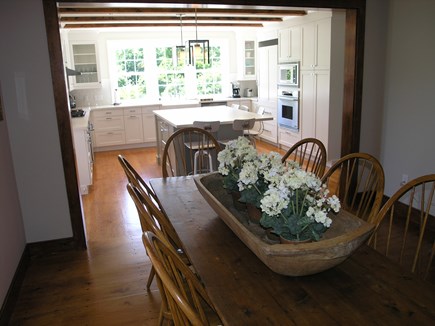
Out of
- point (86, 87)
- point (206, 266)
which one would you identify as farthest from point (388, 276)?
point (86, 87)

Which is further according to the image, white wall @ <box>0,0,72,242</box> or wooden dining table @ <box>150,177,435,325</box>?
white wall @ <box>0,0,72,242</box>

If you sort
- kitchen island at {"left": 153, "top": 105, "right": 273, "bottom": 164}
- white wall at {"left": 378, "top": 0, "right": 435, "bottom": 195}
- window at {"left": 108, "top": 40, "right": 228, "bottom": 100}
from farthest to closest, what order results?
window at {"left": 108, "top": 40, "right": 228, "bottom": 100} < kitchen island at {"left": 153, "top": 105, "right": 273, "bottom": 164} < white wall at {"left": 378, "top": 0, "right": 435, "bottom": 195}

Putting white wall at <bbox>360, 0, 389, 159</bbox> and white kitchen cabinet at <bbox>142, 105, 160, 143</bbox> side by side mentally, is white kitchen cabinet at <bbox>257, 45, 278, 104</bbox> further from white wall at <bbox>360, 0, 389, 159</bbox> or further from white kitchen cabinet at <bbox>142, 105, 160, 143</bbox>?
white wall at <bbox>360, 0, 389, 159</bbox>

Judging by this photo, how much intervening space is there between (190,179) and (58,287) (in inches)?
47.5

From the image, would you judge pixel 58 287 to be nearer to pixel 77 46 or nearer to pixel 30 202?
pixel 30 202

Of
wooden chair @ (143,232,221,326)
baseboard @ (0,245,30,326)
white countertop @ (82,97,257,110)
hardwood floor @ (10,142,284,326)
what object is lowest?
hardwood floor @ (10,142,284,326)

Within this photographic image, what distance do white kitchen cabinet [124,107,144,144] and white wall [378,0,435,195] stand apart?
4.58 meters

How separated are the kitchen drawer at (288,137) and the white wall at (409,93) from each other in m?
2.40

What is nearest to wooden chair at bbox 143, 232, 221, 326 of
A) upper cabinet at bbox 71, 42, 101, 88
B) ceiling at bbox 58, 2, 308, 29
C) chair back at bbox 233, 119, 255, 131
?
chair back at bbox 233, 119, 255, 131

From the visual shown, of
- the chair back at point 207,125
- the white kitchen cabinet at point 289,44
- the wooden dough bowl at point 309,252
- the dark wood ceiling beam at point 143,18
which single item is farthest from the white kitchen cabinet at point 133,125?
the wooden dough bowl at point 309,252

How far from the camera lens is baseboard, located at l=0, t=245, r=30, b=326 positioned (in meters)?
2.27

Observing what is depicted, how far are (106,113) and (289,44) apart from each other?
344 centimetres

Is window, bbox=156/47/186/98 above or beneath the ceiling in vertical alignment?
beneath

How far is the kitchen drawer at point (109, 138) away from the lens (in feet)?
23.1
